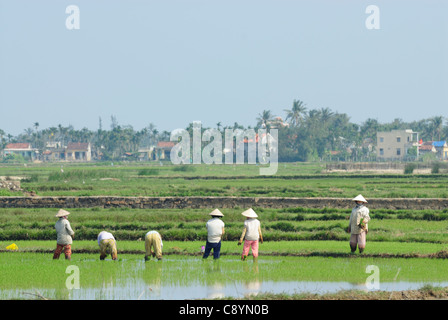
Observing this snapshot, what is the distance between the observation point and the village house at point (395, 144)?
380 ft

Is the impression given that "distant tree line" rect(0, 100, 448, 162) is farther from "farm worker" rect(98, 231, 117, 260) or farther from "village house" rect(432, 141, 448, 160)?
"farm worker" rect(98, 231, 117, 260)

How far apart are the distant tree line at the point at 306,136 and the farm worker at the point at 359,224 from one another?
11176cm

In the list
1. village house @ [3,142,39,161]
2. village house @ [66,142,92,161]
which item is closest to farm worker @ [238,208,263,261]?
village house @ [66,142,92,161]

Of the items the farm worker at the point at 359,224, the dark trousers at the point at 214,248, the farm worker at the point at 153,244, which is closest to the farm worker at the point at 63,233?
the farm worker at the point at 153,244

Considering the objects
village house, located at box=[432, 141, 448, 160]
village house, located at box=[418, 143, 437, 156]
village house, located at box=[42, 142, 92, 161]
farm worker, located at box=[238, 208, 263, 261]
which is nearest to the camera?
farm worker, located at box=[238, 208, 263, 261]

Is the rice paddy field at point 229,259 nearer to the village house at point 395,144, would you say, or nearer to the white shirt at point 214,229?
the white shirt at point 214,229

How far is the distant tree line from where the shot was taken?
5098 inches

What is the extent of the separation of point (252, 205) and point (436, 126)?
121362 millimetres

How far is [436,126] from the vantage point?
460 ft

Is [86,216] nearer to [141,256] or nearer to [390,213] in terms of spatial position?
[141,256]

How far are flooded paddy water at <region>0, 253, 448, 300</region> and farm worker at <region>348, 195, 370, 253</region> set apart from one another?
57 centimetres

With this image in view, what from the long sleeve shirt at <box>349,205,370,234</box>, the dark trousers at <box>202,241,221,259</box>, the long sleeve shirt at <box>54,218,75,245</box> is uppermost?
the long sleeve shirt at <box>349,205,370,234</box>

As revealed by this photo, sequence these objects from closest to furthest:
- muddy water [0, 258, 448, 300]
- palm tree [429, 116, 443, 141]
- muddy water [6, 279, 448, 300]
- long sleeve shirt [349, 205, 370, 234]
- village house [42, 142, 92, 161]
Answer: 1. muddy water [6, 279, 448, 300]
2. muddy water [0, 258, 448, 300]
3. long sleeve shirt [349, 205, 370, 234]
4. palm tree [429, 116, 443, 141]
5. village house [42, 142, 92, 161]
